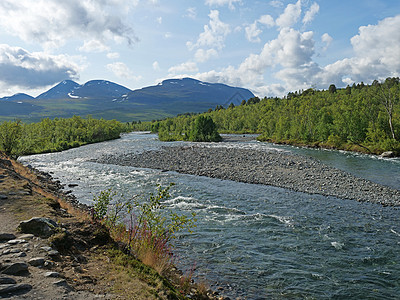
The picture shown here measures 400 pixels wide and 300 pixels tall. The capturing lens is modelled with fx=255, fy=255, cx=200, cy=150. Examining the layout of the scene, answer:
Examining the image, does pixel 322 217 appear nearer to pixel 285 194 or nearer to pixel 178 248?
pixel 285 194

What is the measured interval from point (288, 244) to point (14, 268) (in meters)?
12.3

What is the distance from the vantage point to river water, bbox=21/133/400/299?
409 inches

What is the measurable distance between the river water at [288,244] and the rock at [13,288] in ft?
21.2

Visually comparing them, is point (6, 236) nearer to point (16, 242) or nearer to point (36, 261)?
point (16, 242)

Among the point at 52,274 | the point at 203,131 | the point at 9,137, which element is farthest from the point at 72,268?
the point at 203,131

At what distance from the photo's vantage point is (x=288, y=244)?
14.0m

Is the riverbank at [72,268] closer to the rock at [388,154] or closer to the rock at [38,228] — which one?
the rock at [38,228]

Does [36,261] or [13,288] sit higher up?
[13,288]

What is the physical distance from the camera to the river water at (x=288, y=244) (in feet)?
34.1

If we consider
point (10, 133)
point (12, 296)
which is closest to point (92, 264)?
point (12, 296)

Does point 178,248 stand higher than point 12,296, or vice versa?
point 12,296

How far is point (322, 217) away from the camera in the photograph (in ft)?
59.5

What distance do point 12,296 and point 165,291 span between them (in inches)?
145

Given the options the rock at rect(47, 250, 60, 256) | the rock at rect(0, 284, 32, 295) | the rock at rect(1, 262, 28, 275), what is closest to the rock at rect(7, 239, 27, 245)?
the rock at rect(47, 250, 60, 256)
